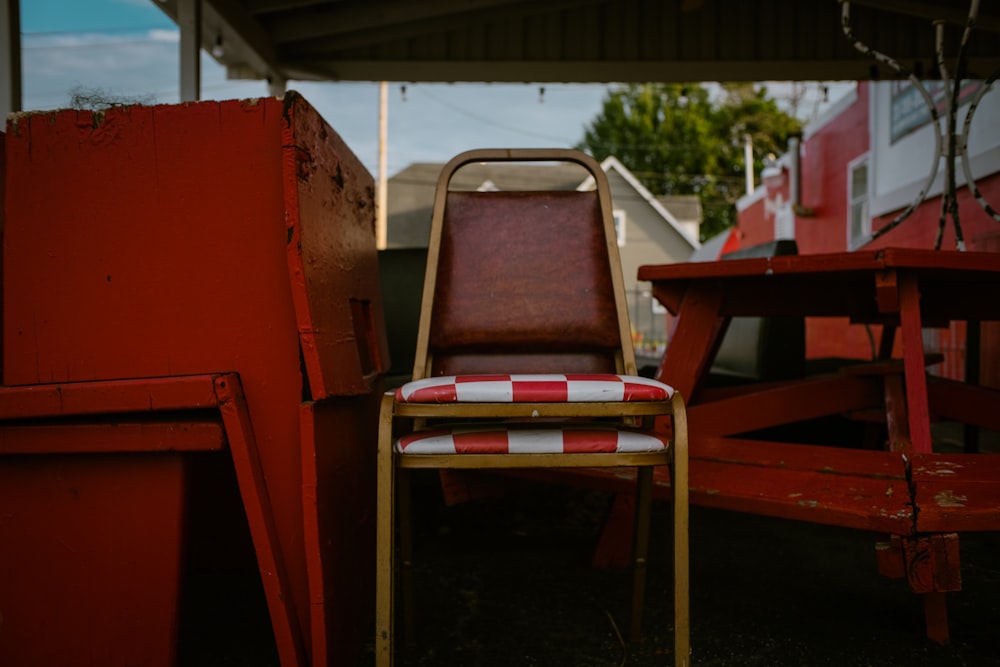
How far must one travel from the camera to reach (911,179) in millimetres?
6887

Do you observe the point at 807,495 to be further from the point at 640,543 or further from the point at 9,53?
the point at 9,53

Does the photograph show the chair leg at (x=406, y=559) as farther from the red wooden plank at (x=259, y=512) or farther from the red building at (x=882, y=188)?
the red building at (x=882, y=188)

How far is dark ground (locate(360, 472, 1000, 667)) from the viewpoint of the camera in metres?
1.61

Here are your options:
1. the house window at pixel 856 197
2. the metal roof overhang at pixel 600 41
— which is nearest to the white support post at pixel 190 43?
the metal roof overhang at pixel 600 41

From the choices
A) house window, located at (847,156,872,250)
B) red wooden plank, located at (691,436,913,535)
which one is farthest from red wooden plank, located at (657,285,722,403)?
house window, located at (847,156,872,250)

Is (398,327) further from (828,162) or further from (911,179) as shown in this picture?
(828,162)

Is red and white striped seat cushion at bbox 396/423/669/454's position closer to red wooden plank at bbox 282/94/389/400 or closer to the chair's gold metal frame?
the chair's gold metal frame

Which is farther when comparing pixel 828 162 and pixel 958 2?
pixel 828 162

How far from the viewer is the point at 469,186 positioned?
24422mm

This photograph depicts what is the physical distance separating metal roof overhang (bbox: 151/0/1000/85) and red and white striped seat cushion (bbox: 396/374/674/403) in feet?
13.6

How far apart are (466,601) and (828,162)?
33.0ft

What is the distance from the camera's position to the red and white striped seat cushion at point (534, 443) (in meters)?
1.24

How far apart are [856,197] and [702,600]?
28.9 ft

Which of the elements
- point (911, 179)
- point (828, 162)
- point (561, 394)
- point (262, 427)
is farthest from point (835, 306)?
point (828, 162)
